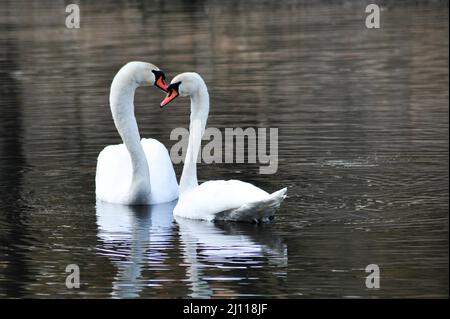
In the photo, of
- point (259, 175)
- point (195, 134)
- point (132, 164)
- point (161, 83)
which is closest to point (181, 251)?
point (195, 134)

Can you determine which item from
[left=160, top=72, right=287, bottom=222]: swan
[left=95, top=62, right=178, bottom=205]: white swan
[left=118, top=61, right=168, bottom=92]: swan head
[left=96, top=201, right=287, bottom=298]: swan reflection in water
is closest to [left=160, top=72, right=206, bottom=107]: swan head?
[left=160, top=72, right=287, bottom=222]: swan

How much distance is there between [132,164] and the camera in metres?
13.7

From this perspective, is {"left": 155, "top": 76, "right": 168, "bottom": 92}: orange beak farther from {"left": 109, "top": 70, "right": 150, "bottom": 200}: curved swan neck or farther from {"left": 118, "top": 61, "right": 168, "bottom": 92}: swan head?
{"left": 109, "top": 70, "right": 150, "bottom": 200}: curved swan neck

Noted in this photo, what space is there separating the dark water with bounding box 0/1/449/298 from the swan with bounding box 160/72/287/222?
7.1 inches

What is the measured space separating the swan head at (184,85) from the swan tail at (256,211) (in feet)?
4.91

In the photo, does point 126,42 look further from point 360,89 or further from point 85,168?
point 85,168

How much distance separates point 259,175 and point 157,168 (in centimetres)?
121

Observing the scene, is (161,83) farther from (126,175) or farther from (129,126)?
(126,175)

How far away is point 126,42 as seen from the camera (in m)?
34.5

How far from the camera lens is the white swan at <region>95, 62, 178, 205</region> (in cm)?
1366

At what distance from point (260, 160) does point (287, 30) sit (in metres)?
21.3

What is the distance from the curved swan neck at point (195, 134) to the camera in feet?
43.2

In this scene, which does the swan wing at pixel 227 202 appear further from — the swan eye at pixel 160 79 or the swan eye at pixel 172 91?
the swan eye at pixel 160 79

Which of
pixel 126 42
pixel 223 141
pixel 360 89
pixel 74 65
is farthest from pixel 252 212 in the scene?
pixel 126 42
